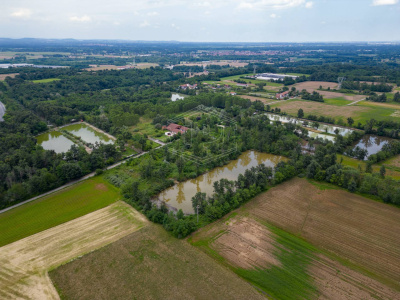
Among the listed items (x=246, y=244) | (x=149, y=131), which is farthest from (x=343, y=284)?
(x=149, y=131)

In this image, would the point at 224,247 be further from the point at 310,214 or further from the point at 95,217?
the point at 95,217

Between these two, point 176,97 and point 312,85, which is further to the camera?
point 312,85

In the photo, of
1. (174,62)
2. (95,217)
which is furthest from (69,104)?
(174,62)

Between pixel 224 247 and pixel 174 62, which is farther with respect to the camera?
pixel 174 62

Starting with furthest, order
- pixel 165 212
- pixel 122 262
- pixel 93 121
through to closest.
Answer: pixel 93 121, pixel 165 212, pixel 122 262

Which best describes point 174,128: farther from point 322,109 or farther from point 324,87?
point 324,87

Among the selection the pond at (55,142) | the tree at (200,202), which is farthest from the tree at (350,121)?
the pond at (55,142)
